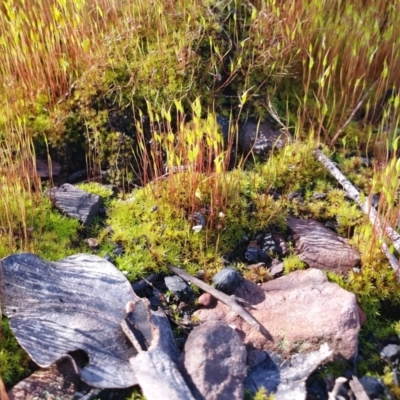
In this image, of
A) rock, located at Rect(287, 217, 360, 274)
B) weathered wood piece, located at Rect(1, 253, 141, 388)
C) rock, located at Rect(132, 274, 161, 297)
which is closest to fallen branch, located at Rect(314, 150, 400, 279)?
rock, located at Rect(287, 217, 360, 274)

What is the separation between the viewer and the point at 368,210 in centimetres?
216

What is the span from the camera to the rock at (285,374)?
65.4 inches

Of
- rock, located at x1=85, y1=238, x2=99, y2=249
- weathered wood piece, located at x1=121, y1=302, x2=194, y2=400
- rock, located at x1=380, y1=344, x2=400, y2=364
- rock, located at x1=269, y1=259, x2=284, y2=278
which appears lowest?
rock, located at x1=380, y1=344, x2=400, y2=364

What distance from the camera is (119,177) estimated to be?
9.23ft

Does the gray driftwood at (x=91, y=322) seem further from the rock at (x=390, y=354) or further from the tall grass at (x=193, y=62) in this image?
the tall grass at (x=193, y=62)

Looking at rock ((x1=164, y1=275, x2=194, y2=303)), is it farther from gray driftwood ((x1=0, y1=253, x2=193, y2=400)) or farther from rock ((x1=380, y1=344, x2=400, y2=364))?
rock ((x1=380, y1=344, x2=400, y2=364))

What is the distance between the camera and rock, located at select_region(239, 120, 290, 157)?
9.46 feet

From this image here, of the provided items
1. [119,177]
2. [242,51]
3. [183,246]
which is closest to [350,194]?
[183,246]

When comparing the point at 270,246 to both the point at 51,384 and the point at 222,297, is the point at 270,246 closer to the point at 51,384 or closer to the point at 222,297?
the point at 222,297

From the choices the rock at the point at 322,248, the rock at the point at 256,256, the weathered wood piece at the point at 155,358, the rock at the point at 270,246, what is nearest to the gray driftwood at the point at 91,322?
the weathered wood piece at the point at 155,358

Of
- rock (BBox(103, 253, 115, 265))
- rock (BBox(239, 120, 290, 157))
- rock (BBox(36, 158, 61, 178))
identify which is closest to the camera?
rock (BBox(103, 253, 115, 265))

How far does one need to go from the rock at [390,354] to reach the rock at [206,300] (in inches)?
27.8

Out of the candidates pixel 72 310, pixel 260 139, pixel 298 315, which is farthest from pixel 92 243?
pixel 260 139

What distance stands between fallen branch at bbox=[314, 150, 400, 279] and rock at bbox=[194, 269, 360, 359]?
0.98ft
